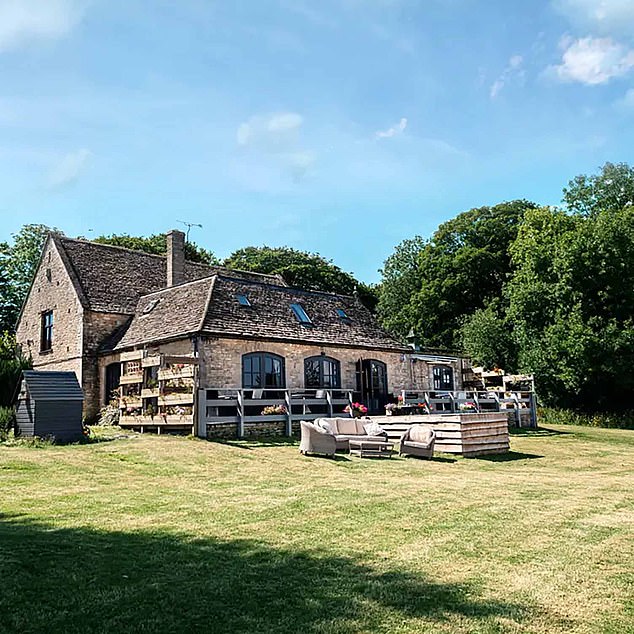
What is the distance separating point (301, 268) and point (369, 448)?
3545 cm

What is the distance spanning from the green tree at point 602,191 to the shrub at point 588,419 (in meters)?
16.0

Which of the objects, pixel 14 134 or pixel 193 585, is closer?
pixel 193 585

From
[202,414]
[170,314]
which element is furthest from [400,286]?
[202,414]

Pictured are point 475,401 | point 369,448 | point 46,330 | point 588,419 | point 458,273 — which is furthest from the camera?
point 458,273

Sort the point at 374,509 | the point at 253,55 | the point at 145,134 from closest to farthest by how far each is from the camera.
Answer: the point at 374,509 → the point at 253,55 → the point at 145,134

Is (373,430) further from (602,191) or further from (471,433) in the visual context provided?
(602,191)

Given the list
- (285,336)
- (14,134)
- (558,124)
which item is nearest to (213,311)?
(285,336)

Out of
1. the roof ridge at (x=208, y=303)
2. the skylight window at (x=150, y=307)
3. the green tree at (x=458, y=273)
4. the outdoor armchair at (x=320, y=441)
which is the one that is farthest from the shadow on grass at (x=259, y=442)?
the green tree at (x=458, y=273)

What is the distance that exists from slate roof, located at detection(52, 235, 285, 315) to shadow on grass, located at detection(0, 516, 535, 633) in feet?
69.0

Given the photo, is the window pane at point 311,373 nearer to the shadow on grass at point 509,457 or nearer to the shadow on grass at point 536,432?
the shadow on grass at point 536,432

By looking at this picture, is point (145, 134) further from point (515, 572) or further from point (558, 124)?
point (515, 572)

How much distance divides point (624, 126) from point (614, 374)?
13.0 m

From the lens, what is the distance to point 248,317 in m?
21.7

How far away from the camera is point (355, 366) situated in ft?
79.2
